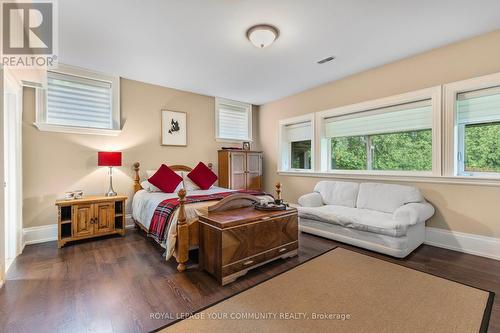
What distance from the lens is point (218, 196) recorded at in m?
3.36

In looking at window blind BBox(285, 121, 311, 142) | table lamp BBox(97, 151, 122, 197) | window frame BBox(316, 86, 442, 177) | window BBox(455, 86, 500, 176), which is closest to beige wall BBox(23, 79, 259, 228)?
table lamp BBox(97, 151, 122, 197)

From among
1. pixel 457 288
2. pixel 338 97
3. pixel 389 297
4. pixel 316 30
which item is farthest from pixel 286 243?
pixel 338 97

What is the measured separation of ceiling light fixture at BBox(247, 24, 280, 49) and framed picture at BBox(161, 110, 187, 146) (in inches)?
96.8

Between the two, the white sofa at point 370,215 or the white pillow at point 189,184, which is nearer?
the white sofa at point 370,215

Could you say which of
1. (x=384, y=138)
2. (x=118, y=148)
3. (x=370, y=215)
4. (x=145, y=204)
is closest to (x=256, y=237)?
(x=370, y=215)

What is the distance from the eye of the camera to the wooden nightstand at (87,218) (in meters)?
3.22

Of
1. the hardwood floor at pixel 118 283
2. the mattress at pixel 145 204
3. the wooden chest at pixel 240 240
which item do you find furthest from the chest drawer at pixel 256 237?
the mattress at pixel 145 204

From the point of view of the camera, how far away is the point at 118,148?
4.05 m

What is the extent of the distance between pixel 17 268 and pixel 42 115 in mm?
2096

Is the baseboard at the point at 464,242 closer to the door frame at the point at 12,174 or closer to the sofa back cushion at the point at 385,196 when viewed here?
the sofa back cushion at the point at 385,196

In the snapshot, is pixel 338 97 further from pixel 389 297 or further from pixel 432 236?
pixel 389 297

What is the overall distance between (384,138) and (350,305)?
2934 millimetres

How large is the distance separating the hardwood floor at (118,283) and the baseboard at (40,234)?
158 millimetres

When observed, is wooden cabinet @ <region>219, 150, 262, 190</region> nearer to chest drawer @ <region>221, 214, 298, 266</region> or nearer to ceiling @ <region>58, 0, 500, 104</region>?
ceiling @ <region>58, 0, 500, 104</region>
